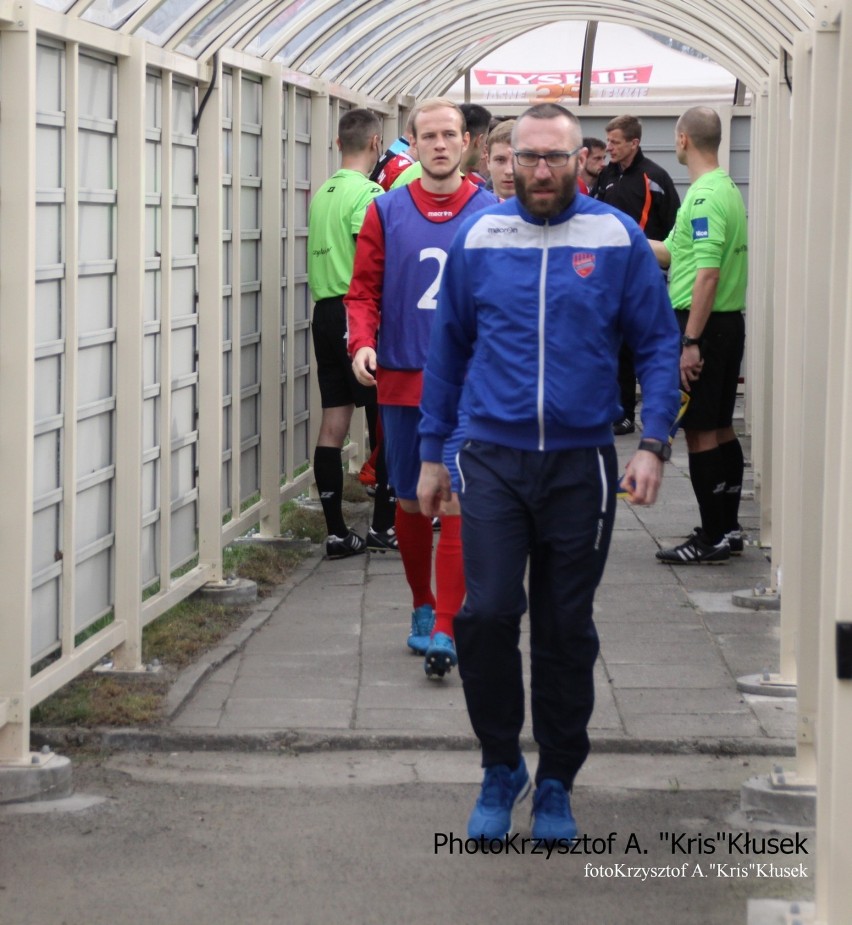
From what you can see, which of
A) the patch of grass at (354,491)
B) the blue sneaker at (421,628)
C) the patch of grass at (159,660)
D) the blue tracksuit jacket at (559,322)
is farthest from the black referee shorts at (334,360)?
the blue tracksuit jacket at (559,322)

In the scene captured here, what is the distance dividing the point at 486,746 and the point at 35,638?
5.18 ft

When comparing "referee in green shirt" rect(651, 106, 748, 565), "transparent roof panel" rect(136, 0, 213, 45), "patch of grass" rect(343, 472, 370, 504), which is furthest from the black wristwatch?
"patch of grass" rect(343, 472, 370, 504)

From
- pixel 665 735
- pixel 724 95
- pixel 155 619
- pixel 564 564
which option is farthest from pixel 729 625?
pixel 724 95

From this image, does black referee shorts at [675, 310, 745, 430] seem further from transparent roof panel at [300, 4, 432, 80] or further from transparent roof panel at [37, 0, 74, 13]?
transparent roof panel at [37, 0, 74, 13]

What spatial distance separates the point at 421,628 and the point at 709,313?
2.34 metres

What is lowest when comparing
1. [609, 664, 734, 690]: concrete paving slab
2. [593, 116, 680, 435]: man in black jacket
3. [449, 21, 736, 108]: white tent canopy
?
[609, 664, 734, 690]: concrete paving slab

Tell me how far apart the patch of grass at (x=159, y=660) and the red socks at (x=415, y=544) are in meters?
0.88

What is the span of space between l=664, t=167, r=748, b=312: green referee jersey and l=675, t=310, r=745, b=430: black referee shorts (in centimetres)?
8

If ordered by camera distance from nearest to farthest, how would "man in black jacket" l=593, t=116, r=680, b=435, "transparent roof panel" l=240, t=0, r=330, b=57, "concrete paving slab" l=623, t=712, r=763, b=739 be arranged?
"concrete paving slab" l=623, t=712, r=763, b=739, "transparent roof panel" l=240, t=0, r=330, b=57, "man in black jacket" l=593, t=116, r=680, b=435

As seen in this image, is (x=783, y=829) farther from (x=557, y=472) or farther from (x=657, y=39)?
(x=657, y=39)

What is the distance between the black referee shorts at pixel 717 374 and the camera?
8023 mm

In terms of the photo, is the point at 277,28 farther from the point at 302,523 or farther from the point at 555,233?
the point at 555,233

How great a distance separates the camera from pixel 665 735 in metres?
5.38

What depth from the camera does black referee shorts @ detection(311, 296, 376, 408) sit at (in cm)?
848
